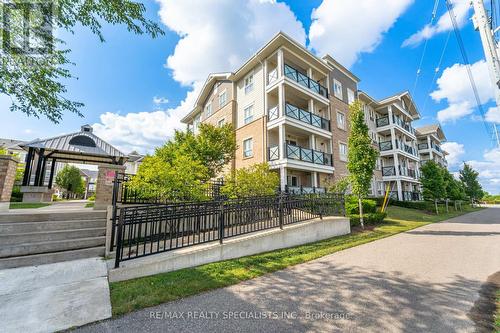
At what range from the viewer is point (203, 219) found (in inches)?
267

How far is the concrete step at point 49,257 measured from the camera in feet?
15.3

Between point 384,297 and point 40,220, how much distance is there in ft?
28.1

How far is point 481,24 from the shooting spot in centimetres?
546

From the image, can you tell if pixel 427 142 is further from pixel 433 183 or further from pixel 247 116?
pixel 247 116

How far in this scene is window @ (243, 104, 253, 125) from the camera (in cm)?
1822

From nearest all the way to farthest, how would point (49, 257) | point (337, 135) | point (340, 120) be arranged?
point (49, 257)
point (337, 135)
point (340, 120)

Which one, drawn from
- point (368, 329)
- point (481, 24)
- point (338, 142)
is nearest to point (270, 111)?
point (338, 142)

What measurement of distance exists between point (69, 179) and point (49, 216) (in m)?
32.0

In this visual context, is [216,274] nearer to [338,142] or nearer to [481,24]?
[481,24]

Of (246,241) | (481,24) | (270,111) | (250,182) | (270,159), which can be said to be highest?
(270,111)

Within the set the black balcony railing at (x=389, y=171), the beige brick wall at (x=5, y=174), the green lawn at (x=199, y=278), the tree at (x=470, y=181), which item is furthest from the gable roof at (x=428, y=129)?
the beige brick wall at (x=5, y=174)

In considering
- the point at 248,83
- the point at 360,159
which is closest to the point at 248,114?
the point at 248,83

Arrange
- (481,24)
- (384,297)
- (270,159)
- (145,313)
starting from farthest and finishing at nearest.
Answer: (270,159) < (481,24) < (384,297) < (145,313)

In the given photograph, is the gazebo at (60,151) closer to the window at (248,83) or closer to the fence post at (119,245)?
the fence post at (119,245)
